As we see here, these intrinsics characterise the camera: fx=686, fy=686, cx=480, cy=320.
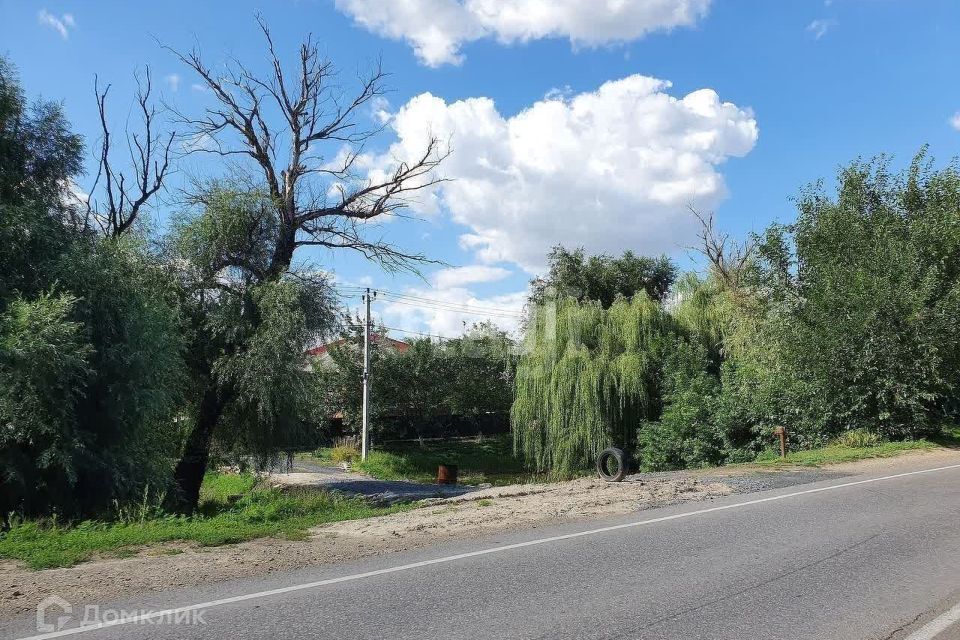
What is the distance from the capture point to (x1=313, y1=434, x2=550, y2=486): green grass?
113 ft

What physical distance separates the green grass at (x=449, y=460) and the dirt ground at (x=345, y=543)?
64.3 feet

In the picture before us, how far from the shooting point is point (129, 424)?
12062mm

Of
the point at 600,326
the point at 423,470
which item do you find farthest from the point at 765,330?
the point at 423,470

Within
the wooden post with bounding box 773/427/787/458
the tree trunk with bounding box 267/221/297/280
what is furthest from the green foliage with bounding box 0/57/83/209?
the wooden post with bounding box 773/427/787/458

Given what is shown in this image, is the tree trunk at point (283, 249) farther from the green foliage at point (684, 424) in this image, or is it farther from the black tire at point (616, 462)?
the green foliage at point (684, 424)

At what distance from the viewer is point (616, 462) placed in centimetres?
1462

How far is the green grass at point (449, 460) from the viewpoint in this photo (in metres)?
34.6

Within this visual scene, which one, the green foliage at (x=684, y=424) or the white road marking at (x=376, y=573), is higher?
the green foliage at (x=684, y=424)

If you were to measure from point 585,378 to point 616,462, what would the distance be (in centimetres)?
1214
